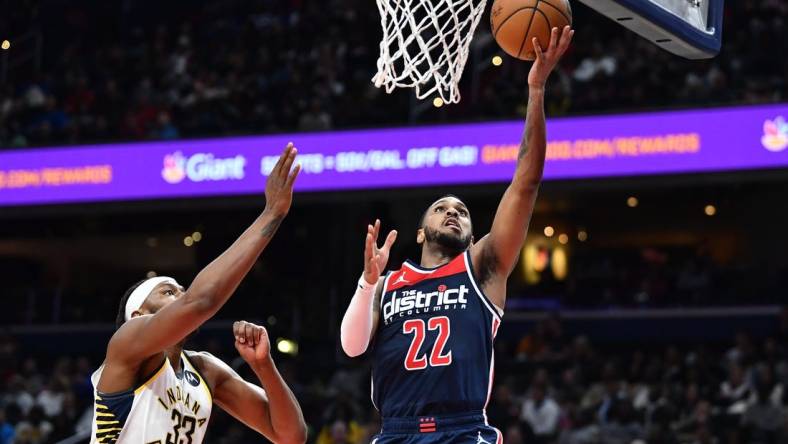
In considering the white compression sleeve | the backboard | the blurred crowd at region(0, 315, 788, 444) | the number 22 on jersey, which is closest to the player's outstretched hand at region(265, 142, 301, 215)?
the white compression sleeve

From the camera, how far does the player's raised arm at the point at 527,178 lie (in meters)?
4.81

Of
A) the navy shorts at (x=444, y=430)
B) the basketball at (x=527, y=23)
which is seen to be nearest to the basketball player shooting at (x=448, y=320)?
the navy shorts at (x=444, y=430)

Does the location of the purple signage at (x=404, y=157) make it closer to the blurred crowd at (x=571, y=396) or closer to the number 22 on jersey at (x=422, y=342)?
the blurred crowd at (x=571, y=396)

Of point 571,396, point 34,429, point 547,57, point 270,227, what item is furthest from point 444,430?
point 34,429

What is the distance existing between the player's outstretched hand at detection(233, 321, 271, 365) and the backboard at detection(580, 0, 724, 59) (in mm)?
1799

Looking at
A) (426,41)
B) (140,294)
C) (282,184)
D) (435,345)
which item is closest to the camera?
(282,184)

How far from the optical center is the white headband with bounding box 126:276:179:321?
4.56 m

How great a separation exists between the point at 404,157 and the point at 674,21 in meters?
9.60

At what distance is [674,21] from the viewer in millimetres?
5191

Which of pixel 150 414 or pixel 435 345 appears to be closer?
pixel 150 414

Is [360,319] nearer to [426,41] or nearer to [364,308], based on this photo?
[364,308]

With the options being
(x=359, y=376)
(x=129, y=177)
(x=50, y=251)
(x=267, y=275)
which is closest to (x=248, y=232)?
(x=359, y=376)

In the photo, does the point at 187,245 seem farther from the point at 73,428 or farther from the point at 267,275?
the point at 73,428

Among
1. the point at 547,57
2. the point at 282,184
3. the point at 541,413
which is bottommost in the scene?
the point at 541,413
